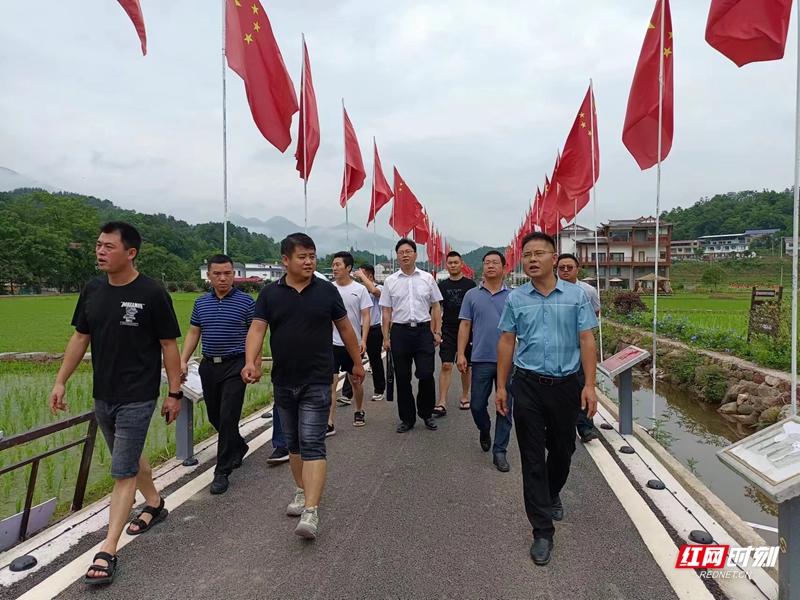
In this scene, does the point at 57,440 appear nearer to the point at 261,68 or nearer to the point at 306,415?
the point at 306,415

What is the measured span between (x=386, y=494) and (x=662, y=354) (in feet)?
31.7

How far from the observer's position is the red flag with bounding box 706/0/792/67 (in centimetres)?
391

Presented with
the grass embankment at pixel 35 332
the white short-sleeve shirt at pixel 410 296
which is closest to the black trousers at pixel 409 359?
the white short-sleeve shirt at pixel 410 296

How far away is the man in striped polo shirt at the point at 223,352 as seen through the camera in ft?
12.7

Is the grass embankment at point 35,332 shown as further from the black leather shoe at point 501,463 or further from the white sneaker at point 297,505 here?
the black leather shoe at point 501,463

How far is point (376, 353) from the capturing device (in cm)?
644

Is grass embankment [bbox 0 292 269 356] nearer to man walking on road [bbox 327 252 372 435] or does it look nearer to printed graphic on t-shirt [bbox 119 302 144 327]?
man walking on road [bbox 327 252 372 435]

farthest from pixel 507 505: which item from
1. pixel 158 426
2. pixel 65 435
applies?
pixel 65 435

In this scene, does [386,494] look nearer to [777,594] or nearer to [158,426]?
[777,594]

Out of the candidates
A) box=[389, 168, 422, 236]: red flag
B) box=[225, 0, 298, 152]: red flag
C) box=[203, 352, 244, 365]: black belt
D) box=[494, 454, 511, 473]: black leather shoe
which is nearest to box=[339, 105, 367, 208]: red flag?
box=[225, 0, 298, 152]: red flag

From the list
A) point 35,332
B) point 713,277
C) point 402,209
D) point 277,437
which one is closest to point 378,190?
point 402,209

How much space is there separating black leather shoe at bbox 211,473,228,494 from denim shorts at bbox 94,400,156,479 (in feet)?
2.86

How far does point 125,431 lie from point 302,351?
3.58ft

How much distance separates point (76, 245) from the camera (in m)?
57.2
